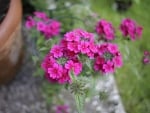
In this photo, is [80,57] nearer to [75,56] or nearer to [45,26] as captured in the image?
[75,56]

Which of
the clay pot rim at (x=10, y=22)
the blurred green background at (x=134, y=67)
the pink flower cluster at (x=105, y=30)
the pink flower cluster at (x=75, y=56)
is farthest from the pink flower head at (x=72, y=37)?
the blurred green background at (x=134, y=67)

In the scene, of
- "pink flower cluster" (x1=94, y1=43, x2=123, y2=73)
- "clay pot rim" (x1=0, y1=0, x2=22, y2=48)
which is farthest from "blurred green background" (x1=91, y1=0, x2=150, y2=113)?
"clay pot rim" (x1=0, y1=0, x2=22, y2=48)

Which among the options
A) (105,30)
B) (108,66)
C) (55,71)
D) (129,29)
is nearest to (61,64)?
(55,71)

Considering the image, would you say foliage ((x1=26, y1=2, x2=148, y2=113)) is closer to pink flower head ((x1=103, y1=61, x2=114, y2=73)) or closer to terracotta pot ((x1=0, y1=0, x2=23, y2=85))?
pink flower head ((x1=103, y1=61, x2=114, y2=73))

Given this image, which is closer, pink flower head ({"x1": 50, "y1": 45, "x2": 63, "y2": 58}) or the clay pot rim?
pink flower head ({"x1": 50, "y1": 45, "x2": 63, "y2": 58})

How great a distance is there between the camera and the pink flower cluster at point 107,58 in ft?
5.89

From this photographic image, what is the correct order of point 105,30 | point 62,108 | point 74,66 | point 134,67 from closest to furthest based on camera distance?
point 74,66 < point 105,30 < point 62,108 < point 134,67

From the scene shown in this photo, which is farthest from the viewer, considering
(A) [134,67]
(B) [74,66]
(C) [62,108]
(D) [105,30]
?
(A) [134,67]

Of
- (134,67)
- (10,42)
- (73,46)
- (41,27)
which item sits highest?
(73,46)

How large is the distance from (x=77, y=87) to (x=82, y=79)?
7cm

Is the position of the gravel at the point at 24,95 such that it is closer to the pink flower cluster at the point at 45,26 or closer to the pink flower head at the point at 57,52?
the pink flower cluster at the point at 45,26

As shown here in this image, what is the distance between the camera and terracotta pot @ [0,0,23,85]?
2.03 meters

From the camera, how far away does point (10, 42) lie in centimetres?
210

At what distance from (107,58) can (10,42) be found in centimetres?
58
